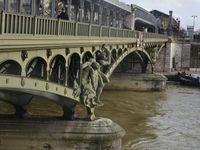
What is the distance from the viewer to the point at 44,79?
18203 millimetres

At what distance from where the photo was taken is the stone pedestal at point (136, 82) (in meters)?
54.2

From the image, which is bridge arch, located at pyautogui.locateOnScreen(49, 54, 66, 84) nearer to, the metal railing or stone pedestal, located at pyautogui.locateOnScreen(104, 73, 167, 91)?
the metal railing

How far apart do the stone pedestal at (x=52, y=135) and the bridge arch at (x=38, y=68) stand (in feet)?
11.3

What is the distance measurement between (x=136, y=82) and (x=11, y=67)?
1549 inches

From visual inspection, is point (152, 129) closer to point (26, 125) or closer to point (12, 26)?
point (26, 125)

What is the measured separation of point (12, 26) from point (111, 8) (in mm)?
23230

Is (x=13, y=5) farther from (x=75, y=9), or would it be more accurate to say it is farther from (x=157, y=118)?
(x=157, y=118)

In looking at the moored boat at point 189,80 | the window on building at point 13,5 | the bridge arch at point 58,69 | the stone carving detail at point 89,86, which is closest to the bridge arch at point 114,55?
the stone carving detail at point 89,86

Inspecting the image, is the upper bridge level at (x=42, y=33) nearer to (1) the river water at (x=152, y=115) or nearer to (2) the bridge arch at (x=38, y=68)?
(2) the bridge arch at (x=38, y=68)

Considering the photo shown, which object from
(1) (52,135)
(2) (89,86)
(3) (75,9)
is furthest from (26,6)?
(3) (75,9)

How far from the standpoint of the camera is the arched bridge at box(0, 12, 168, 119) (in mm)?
15227

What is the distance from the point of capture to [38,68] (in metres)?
18.5

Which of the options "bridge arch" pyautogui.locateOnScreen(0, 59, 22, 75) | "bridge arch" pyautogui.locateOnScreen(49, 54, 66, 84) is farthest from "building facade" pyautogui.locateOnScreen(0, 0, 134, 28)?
"bridge arch" pyautogui.locateOnScreen(49, 54, 66, 84)

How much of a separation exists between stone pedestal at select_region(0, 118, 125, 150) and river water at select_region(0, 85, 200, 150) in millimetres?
4478
